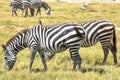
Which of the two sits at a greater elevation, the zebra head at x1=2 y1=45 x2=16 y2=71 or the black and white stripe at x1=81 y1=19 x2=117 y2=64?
the black and white stripe at x1=81 y1=19 x2=117 y2=64

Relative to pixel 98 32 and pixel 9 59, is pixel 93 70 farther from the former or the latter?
pixel 9 59

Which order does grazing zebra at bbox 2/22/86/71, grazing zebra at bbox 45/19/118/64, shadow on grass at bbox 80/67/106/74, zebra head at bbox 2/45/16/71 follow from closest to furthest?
grazing zebra at bbox 2/22/86/71 < shadow on grass at bbox 80/67/106/74 < zebra head at bbox 2/45/16/71 < grazing zebra at bbox 45/19/118/64

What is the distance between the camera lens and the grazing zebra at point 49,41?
12.3 meters

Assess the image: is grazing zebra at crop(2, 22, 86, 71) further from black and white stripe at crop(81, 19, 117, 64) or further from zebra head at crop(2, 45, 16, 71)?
black and white stripe at crop(81, 19, 117, 64)

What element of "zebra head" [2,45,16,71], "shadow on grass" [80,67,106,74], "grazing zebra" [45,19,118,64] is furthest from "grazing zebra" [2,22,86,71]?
"grazing zebra" [45,19,118,64]

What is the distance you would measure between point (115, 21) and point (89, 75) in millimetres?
21318

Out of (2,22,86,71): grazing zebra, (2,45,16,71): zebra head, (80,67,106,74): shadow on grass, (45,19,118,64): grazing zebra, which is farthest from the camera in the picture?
(45,19,118,64): grazing zebra

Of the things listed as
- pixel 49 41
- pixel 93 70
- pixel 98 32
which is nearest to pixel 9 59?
pixel 49 41

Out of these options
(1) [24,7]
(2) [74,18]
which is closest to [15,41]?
(2) [74,18]

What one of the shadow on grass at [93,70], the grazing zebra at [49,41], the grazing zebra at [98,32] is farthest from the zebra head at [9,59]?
the shadow on grass at [93,70]

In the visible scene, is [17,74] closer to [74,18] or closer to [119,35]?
[119,35]

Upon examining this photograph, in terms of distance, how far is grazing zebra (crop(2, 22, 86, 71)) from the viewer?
12.3 meters

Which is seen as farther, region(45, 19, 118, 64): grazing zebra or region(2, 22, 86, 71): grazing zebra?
region(45, 19, 118, 64): grazing zebra

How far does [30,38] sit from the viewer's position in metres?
12.9
